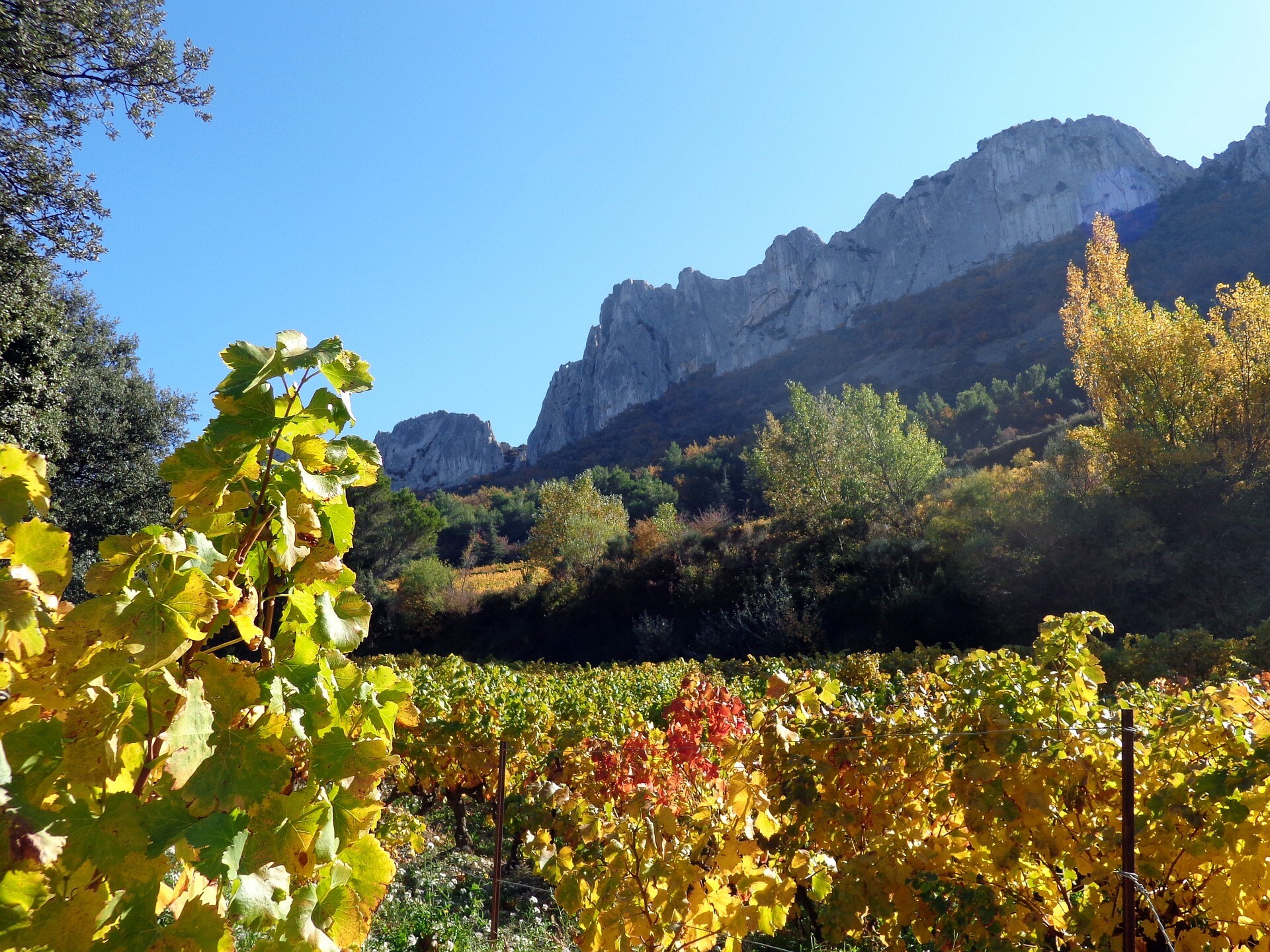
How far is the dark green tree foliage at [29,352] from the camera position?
8656 mm

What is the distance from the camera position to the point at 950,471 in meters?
22.1

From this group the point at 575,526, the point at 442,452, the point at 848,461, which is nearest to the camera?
the point at 848,461

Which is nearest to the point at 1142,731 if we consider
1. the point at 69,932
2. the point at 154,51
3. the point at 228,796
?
the point at 228,796

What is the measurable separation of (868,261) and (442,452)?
5058 cm

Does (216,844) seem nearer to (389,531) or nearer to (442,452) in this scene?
(389,531)

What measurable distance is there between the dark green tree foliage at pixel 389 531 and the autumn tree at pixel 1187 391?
23.2 m

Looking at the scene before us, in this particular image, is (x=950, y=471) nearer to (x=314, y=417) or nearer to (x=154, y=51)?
(x=154, y=51)

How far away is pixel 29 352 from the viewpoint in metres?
9.50

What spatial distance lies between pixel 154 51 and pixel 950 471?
69.4ft

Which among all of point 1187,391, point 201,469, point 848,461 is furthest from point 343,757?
point 848,461

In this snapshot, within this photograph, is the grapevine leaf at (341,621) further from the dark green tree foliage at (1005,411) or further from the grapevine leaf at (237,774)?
the dark green tree foliage at (1005,411)

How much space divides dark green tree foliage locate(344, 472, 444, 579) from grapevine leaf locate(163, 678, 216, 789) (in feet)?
91.1

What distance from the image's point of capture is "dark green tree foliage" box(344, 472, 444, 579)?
1094 inches

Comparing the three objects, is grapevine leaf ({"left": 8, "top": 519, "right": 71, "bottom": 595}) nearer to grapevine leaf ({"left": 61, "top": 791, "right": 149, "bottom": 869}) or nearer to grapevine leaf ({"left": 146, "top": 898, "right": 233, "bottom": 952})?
grapevine leaf ({"left": 61, "top": 791, "right": 149, "bottom": 869})
